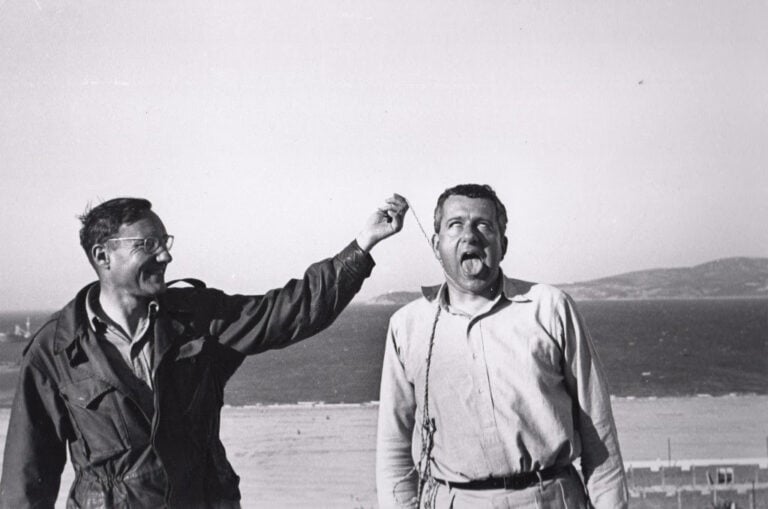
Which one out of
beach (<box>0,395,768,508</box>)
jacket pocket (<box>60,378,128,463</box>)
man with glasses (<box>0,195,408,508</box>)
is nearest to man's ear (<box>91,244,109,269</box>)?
man with glasses (<box>0,195,408,508</box>)

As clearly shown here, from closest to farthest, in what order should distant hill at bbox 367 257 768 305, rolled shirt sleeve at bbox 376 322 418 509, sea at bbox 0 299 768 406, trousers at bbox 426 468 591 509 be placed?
trousers at bbox 426 468 591 509 → rolled shirt sleeve at bbox 376 322 418 509 → sea at bbox 0 299 768 406 → distant hill at bbox 367 257 768 305

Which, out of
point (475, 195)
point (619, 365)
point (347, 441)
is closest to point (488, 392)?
point (475, 195)

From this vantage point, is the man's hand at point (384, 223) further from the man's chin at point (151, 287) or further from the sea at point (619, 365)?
the sea at point (619, 365)

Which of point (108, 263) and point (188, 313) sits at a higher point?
point (108, 263)

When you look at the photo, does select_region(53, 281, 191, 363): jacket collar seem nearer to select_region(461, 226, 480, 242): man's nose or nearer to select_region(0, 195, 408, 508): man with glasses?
select_region(0, 195, 408, 508): man with glasses

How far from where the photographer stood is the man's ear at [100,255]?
3.38 meters

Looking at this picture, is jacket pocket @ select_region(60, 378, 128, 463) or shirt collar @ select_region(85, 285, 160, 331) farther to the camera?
shirt collar @ select_region(85, 285, 160, 331)

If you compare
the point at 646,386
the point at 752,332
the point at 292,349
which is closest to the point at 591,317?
the point at 752,332

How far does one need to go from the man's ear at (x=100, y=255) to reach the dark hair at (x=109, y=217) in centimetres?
2

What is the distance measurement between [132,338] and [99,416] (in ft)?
1.19

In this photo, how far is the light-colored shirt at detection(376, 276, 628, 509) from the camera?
305cm

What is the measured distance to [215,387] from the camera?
3.43 meters

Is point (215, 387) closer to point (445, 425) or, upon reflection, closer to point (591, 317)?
point (445, 425)

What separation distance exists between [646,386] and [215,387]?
204 feet
